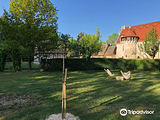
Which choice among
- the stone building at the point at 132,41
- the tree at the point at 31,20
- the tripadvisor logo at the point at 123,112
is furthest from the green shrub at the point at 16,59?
the stone building at the point at 132,41

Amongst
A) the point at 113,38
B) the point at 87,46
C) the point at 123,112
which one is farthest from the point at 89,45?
the point at 113,38

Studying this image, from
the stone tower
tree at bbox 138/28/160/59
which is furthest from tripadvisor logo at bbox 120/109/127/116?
the stone tower

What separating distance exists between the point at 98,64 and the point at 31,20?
11581 mm

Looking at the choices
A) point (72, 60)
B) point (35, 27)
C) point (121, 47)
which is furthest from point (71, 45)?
point (121, 47)

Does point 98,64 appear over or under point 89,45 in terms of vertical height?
under

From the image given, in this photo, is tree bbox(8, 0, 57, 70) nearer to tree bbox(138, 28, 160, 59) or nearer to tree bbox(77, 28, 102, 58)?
tree bbox(77, 28, 102, 58)

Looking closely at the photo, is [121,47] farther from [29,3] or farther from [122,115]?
[122,115]

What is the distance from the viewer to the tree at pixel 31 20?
42.8 feet

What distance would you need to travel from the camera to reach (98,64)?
18938mm

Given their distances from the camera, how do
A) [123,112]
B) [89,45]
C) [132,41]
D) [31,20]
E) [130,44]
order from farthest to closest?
1. [132,41]
2. [130,44]
3. [89,45]
4. [31,20]
5. [123,112]

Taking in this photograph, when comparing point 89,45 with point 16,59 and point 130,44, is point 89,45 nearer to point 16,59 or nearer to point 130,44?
point 16,59

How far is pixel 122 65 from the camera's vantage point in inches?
792

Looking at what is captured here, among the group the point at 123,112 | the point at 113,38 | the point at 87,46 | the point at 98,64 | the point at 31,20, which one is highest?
the point at 113,38

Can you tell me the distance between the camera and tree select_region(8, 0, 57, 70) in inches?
513
